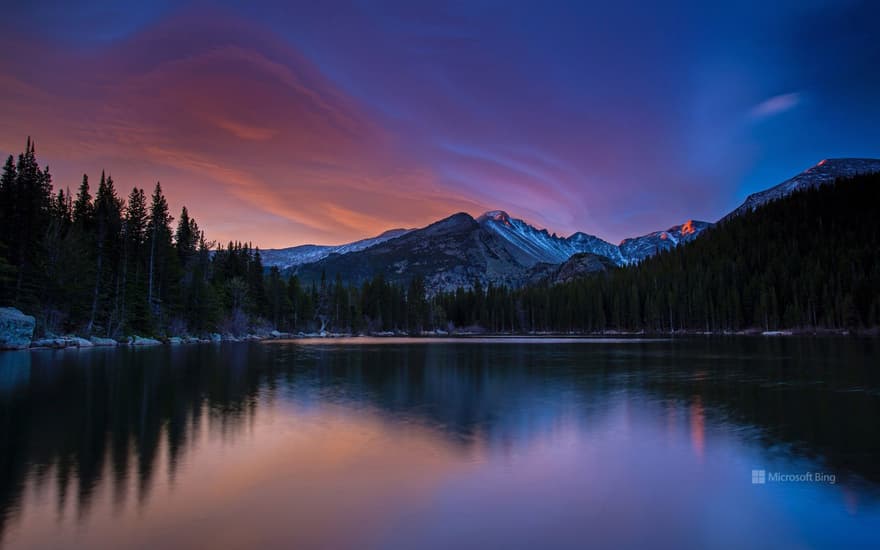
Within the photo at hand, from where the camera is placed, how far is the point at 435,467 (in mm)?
12789

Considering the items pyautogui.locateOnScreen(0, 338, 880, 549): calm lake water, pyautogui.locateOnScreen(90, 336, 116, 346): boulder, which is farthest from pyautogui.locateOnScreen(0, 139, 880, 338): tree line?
pyautogui.locateOnScreen(0, 338, 880, 549): calm lake water

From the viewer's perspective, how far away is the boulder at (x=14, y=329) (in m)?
47.0

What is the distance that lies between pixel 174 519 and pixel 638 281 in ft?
574

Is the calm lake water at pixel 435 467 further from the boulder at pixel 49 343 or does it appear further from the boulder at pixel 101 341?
the boulder at pixel 101 341

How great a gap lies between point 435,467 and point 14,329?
Answer: 54.6 metres

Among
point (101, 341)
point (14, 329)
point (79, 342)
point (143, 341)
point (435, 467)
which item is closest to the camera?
point (435, 467)

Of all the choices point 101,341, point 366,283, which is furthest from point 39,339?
point 366,283

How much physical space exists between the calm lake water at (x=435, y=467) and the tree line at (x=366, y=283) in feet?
142

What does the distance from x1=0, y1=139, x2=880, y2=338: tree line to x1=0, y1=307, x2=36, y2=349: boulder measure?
3.73m

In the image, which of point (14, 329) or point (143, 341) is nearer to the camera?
point (14, 329)

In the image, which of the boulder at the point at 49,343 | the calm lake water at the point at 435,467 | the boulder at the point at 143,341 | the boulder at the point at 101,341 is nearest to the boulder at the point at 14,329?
the boulder at the point at 49,343

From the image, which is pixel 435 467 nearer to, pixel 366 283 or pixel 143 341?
pixel 143 341

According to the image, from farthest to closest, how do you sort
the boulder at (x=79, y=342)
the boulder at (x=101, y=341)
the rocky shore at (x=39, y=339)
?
1. the boulder at (x=101, y=341)
2. the boulder at (x=79, y=342)
3. the rocky shore at (x=39, y=339)

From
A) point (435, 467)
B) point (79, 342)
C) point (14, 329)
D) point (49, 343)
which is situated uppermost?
point (14, 329)
